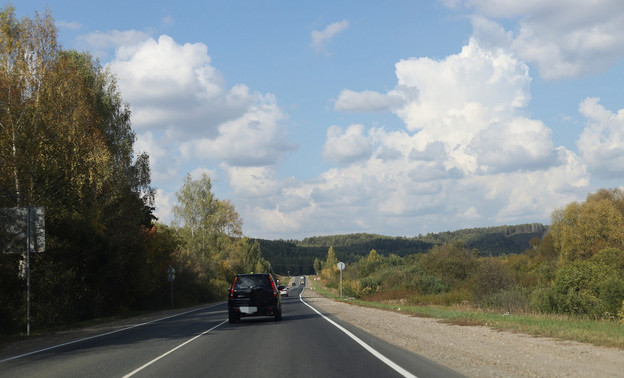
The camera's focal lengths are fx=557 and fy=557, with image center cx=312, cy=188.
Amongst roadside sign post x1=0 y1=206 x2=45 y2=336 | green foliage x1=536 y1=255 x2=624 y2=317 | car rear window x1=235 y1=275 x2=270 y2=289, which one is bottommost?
green foliage x1=536 y1=255 x2=624 y2=317

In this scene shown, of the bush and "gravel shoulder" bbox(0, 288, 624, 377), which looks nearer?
"gravel shoulder" bbox(0, 288, 624, 377)

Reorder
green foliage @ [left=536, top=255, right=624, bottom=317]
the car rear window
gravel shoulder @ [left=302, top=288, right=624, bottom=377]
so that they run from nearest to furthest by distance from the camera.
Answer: gravel shoulder @ [left=302, top=288, right=624, bottom=377] < the car rear window < green foliage @ [left=536, top=255, right=624, bottom=317]

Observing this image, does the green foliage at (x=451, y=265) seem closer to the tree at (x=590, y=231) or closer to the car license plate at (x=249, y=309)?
the tree at (x=590, y=231)

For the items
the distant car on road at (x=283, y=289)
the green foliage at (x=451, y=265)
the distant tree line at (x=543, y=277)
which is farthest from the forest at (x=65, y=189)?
the green foliage at (x=451, y=265)

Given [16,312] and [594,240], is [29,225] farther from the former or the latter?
[594,240]

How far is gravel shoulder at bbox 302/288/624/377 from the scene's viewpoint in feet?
28.7

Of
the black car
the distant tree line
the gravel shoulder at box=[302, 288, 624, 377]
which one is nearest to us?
the gravel shoulder at box=[302, 288, 624, 377]

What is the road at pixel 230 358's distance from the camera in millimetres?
9445

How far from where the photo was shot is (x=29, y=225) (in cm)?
1970

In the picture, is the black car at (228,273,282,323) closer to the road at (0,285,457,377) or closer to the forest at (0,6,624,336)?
the road at (0,285,457,377)

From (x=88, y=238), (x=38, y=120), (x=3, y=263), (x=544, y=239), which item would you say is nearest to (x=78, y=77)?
(x=38, y=120)

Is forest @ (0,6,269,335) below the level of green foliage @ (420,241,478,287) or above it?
above

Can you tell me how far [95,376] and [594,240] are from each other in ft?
236

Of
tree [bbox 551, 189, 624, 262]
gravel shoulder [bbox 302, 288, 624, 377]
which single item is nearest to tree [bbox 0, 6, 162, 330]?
gravel shoulder [bbox 302, 288, 624, 377]
